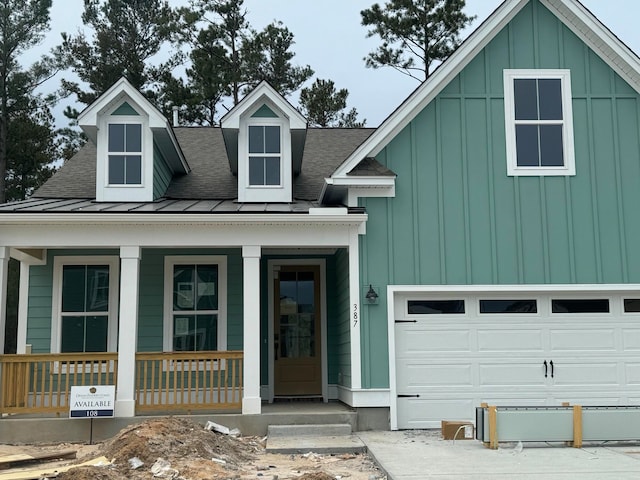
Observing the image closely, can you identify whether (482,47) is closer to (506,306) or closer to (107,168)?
(506,306)

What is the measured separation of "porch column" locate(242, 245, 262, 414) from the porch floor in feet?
0.70

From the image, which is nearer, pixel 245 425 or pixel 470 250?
pixel 245 425

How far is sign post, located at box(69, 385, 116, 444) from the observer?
9.94 metres

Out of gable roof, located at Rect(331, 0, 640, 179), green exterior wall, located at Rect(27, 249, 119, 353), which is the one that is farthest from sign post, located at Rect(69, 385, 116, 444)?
gable roof, located at Rect(331, 0, 640, 179)

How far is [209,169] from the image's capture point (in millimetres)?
14273

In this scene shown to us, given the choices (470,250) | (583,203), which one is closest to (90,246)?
(470,250)

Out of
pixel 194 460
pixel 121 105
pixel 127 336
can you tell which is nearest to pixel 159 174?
pixel 121 105

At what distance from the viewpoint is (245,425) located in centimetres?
1025

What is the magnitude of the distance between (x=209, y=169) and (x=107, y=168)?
2789 millimetres

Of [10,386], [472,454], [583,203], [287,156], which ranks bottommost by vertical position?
[472,454]

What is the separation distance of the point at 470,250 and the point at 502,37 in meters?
3.49

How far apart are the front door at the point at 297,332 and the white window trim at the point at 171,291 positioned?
3.79ft

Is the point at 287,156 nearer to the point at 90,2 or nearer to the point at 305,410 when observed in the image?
the point at 305,410

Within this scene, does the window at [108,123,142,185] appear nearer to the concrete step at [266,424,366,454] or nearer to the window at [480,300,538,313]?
the concrete step at [266,424,366,454]
